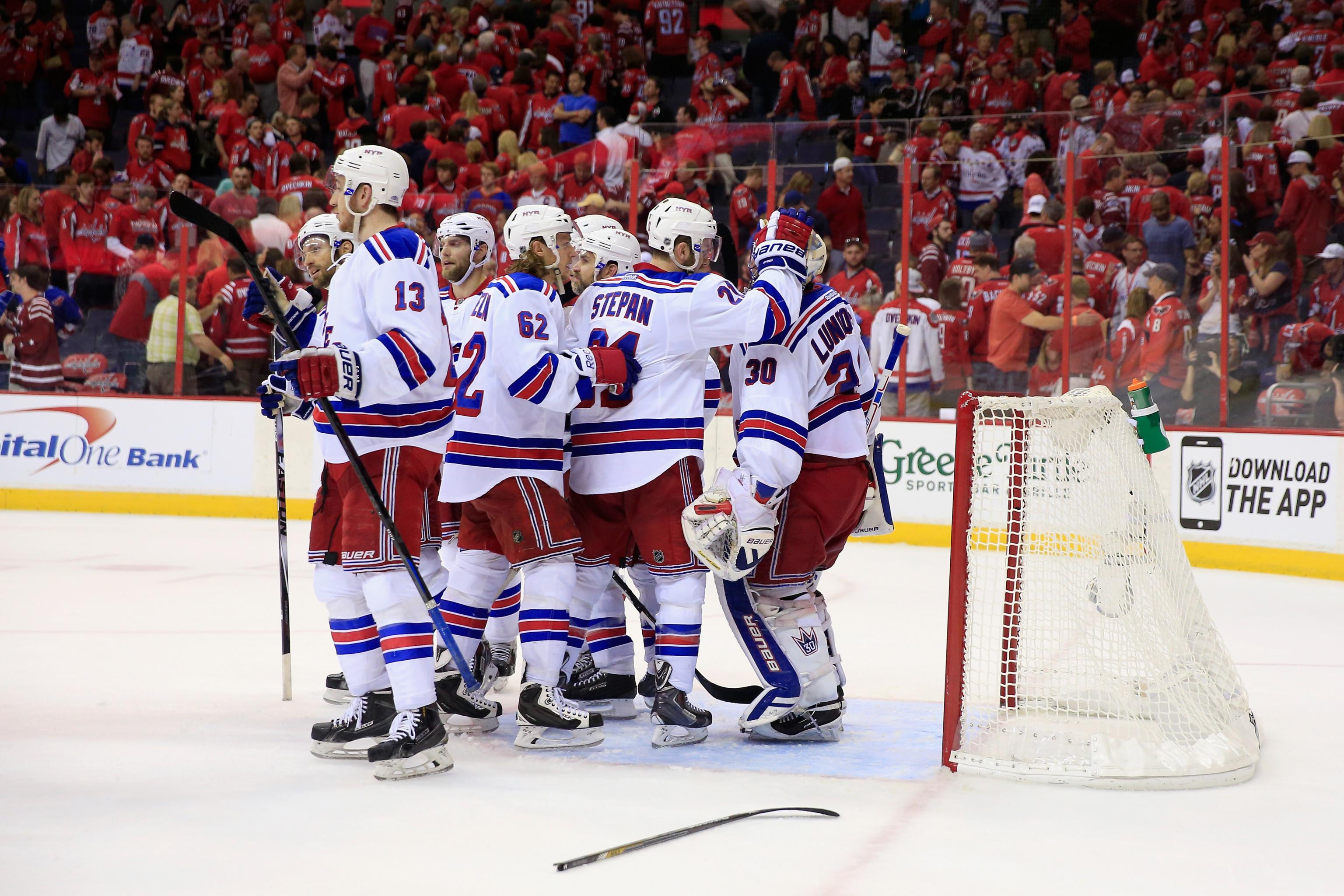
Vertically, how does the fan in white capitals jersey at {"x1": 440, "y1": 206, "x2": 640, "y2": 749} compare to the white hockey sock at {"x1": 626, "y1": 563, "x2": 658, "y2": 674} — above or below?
above

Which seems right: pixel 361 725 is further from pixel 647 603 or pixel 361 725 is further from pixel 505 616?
pixel 647 603

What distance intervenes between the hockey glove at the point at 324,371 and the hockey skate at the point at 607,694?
4.32 feet

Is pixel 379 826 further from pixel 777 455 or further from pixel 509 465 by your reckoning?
pixel 777 455

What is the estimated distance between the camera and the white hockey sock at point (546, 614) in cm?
358

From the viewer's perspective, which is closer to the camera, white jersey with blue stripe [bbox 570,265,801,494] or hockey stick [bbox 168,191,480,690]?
hockey stick [bbox 168,191,480,690]

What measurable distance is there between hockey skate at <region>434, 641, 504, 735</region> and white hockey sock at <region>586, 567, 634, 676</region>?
34cm

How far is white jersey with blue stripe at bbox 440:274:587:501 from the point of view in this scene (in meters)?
3.46

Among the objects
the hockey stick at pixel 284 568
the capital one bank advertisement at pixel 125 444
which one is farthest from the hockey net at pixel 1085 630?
the capital one bank advertisement at pixel 125 444

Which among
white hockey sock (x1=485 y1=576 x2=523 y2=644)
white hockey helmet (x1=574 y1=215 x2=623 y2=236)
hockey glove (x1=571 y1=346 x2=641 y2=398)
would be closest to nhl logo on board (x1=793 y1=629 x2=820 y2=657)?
hockey glove (x1=571 y1=346 x2=641 y2=398)

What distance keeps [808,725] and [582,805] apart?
0.87 m

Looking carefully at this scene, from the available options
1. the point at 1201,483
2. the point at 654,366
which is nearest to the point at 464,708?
the point at 654,366

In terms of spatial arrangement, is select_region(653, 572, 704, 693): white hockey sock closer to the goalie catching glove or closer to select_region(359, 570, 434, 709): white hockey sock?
the goalie catching glove

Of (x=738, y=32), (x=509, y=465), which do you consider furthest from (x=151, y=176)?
(x=509, y=465)

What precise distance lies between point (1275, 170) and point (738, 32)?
746 cm
